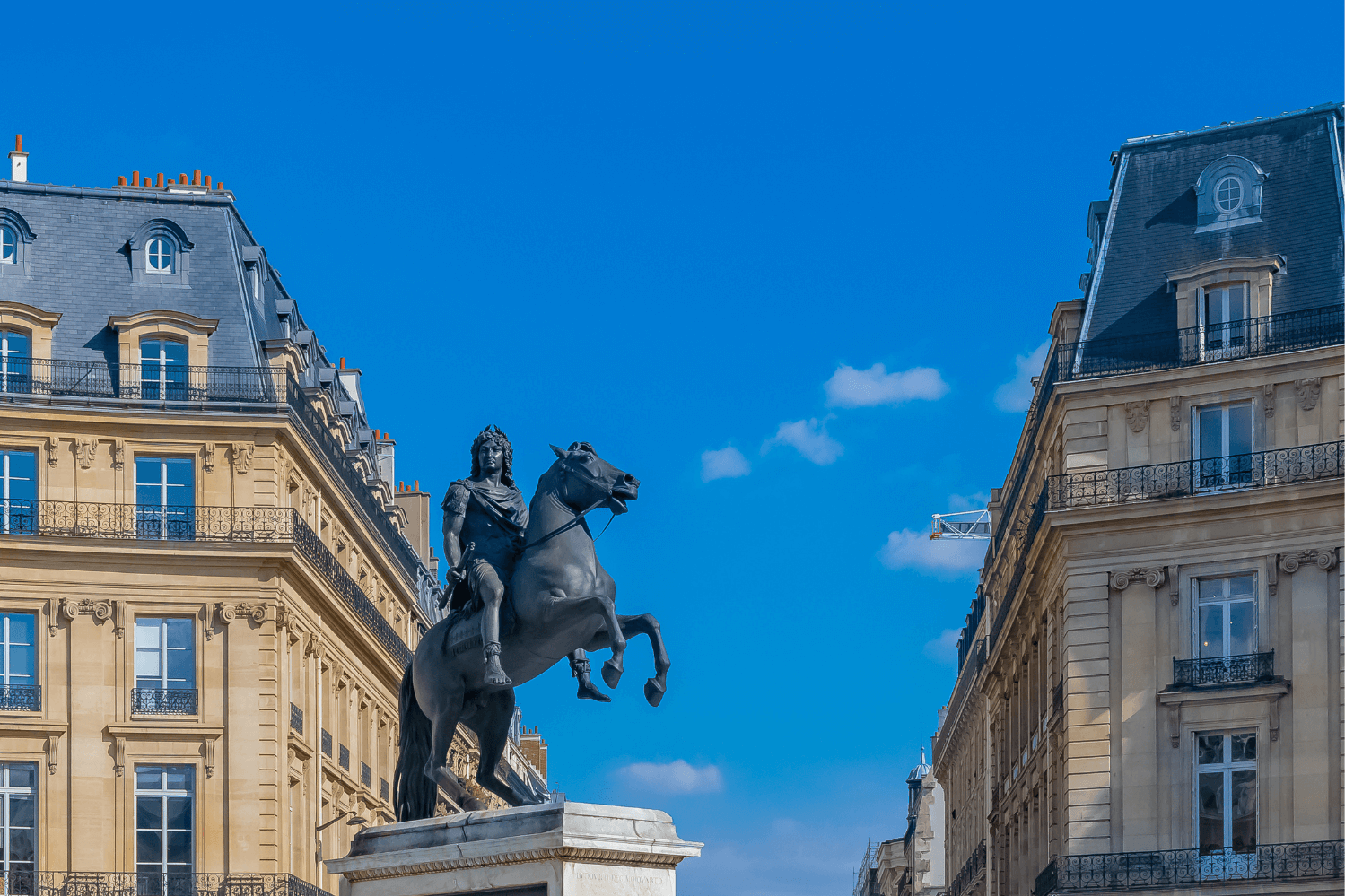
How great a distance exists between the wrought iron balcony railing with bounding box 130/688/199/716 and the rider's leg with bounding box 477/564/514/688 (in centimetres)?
3156

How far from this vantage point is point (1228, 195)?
43938 mm

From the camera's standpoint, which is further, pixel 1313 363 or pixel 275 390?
pixel 275 390

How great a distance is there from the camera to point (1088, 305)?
144ft

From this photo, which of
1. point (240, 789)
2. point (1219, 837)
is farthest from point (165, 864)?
point (1219, 837)

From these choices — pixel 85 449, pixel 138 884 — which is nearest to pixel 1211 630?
pixel 138 884

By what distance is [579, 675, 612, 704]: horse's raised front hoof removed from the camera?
13977mm

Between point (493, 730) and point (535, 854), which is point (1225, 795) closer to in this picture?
point (493, 730)

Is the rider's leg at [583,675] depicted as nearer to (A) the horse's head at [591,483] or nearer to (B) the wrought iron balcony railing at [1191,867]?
(A) the horse's head at [591,483]

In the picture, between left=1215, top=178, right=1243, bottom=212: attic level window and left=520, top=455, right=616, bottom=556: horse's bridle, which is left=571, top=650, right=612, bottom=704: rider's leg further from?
left=1215, top=178, right=1243, bottom=212: attic level window

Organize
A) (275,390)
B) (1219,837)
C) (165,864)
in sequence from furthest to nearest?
(275,390)
(165,864)
(1219,837)

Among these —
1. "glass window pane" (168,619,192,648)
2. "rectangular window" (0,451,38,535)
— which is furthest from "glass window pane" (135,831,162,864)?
"rectangular window" (0,451,38,535)

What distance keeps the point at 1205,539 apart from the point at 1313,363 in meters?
3.87

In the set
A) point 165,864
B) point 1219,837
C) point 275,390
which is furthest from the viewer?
point 275,390

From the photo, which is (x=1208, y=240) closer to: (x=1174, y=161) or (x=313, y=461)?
(x=1174, y=161)
